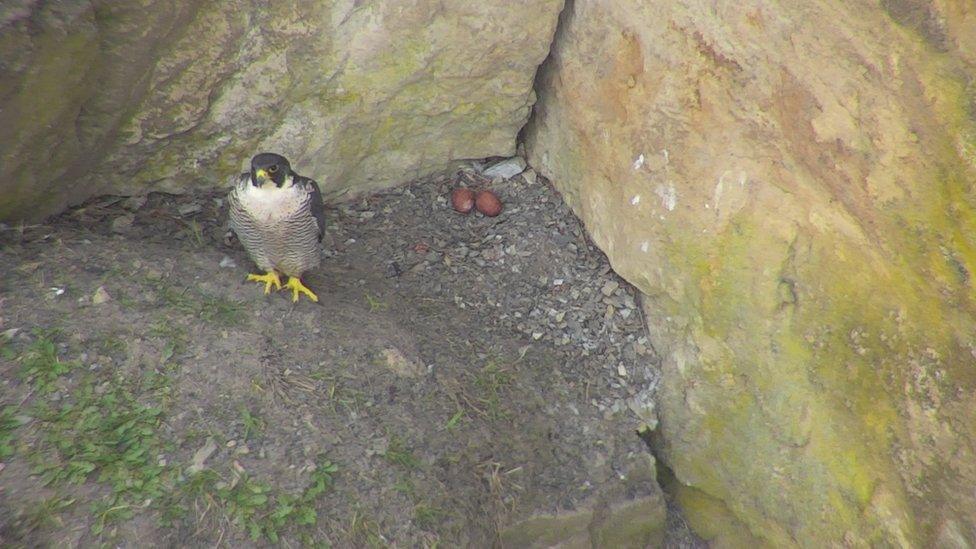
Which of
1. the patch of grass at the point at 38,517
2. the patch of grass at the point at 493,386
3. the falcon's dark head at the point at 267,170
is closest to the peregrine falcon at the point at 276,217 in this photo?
the falcon's dark head at the point at 267,170

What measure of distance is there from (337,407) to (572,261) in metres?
1.60

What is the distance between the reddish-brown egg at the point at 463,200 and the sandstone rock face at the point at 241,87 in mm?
299

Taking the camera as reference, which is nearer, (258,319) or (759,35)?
(759,35)

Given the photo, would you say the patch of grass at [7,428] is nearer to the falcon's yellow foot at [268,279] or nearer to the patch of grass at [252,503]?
the patch of grass at [252,503]

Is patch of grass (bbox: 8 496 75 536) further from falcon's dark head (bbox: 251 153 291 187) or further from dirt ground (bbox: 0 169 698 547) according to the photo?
falcon's dark head (bbox: 251 153 291 187)

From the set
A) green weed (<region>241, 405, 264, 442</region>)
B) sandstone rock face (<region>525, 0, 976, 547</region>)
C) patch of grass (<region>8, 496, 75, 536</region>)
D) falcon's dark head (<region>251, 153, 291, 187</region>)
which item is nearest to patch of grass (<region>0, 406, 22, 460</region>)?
patch of grass (<region>8, 496, 75, 536</region>)

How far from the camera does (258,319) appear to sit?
10.4ft

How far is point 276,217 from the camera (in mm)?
3049

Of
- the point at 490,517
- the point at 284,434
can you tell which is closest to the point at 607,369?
the point at 490,517

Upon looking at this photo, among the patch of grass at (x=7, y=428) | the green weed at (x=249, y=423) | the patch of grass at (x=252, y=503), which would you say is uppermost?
the patch of grass at (x=7, y=428)

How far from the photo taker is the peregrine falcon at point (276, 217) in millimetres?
3006

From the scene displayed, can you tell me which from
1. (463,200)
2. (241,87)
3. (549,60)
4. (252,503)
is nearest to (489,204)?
(463,200)

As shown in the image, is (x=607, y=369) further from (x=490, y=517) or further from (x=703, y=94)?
(x=703, y=94)

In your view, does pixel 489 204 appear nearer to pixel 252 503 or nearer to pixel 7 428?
pixel 252 503
